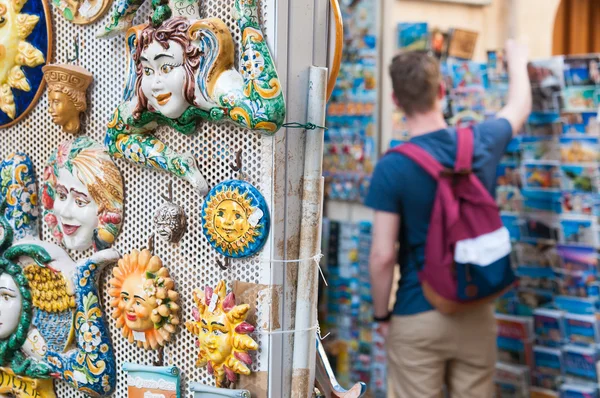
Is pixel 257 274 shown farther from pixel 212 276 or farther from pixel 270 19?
pixel 270 19

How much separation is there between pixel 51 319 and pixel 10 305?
0.10 metres

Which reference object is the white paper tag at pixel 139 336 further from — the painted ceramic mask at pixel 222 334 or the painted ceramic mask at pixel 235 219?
the painted ceramic mask at pixel 235 219

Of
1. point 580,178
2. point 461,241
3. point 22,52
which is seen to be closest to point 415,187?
point 461,241

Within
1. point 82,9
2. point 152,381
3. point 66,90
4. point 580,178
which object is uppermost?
point 82,9

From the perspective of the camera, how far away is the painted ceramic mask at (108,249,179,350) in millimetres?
1418

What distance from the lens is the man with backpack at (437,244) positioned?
2277mm

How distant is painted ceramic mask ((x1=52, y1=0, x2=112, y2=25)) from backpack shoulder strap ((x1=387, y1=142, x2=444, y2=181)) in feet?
3.56

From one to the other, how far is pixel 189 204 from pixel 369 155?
188cm

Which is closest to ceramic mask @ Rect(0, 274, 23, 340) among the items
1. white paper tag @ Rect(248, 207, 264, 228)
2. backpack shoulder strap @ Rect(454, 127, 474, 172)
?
white paper tag @ Rect(248, 207, 264, 228)

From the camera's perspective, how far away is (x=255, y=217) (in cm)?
128

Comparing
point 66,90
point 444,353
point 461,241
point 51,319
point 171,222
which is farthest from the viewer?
point 444,353

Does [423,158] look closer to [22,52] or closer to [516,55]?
[516,55]

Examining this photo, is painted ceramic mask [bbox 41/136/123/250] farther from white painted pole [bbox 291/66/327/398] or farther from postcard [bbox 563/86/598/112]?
postcard [bbox 563/86/598/112]

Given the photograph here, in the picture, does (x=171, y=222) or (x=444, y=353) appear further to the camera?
(x=444, y=353)
